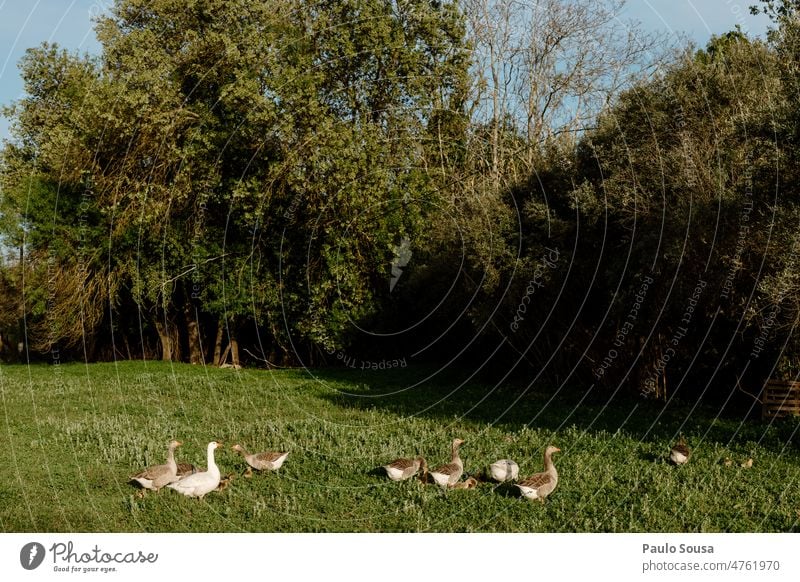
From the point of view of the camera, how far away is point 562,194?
19984 millimetres

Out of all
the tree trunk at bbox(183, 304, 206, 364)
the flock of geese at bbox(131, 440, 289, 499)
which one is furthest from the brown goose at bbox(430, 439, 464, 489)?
the tree trunk at bbox(183, 304, 206, 364)

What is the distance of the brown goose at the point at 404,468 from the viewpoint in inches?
433

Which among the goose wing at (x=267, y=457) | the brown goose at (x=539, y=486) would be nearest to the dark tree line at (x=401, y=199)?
the brown goose at (x=539, y=486)

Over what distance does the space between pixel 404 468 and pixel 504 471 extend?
1.33 metres

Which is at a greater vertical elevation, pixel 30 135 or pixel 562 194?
pixel 30 135

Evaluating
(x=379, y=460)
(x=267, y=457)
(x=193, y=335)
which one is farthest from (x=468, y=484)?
(x=193, y=335)

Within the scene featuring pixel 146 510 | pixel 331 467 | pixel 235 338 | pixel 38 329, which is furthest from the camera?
pixel 38 329

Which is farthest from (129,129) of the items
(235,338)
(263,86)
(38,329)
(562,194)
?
(562,194)

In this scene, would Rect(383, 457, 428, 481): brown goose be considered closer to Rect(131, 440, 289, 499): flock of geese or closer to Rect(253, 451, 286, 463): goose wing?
Rect(253, 451, 286, 463): goose wing

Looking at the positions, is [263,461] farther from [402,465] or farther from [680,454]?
[680,454]

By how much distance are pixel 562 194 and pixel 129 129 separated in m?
14.0

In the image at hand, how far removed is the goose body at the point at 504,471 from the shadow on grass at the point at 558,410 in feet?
9.64

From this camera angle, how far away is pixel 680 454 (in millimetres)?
12281

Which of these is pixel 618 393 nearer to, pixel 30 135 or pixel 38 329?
pixel 38 329
